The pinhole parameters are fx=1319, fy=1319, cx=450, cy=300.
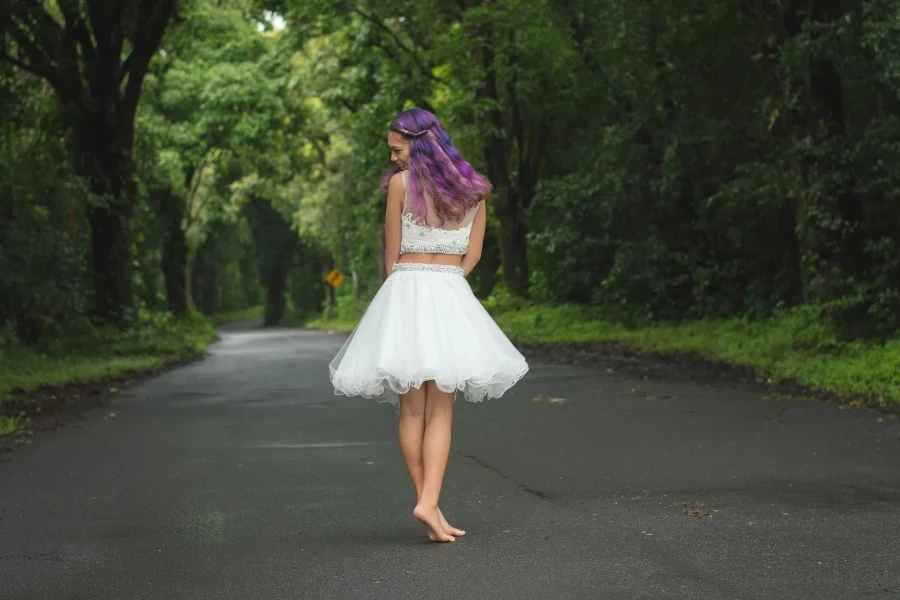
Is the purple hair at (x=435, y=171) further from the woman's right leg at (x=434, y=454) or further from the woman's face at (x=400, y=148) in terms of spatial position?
the woman's right leg at (x=434, y=454)

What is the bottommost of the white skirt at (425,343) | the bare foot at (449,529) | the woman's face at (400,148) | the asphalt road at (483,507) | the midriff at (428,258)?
the asphalt road at (483,507)

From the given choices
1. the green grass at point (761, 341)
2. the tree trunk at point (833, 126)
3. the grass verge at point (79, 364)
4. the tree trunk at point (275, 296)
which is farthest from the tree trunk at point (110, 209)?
the tree trunk at point (275, 296)

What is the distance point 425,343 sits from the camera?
6.59 meters

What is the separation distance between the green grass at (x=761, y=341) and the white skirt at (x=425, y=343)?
724 centimetres

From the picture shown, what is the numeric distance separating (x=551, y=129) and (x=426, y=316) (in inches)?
1108

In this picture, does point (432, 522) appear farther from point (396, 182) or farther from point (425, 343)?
point (396, 182)

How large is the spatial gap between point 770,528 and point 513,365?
59.7 inches

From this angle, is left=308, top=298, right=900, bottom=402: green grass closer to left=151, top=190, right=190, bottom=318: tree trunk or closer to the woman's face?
Answer: the woman's face

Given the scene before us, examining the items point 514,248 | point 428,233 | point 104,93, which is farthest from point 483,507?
point 514,248

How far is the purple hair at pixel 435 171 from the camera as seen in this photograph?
665 cm

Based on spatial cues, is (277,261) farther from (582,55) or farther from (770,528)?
(770,528)

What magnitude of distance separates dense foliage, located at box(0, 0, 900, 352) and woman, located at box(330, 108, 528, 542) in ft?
31.2

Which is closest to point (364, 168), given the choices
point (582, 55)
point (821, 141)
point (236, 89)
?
point (236, 89)

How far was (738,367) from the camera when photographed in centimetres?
1755
